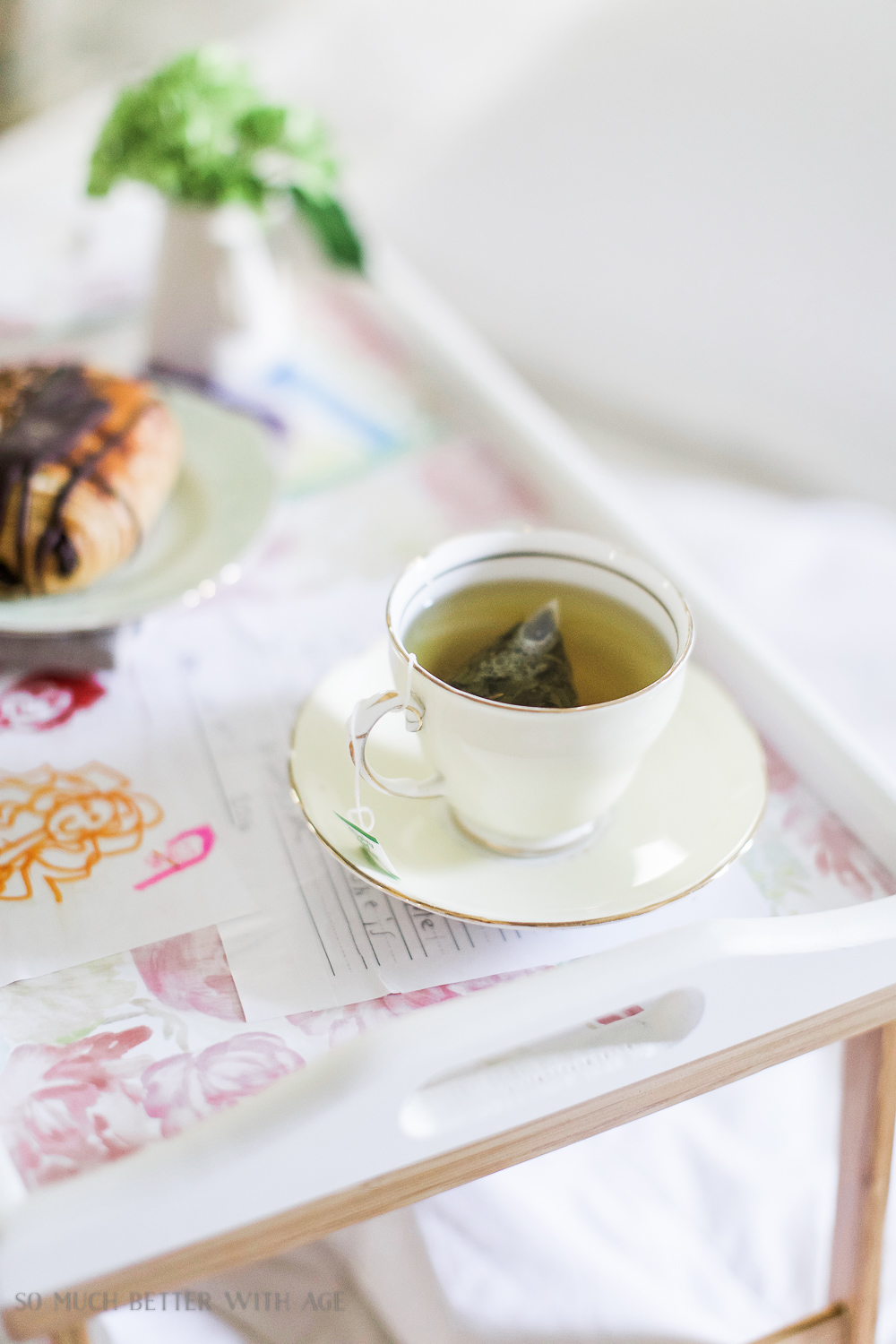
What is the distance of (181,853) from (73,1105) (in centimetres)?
11

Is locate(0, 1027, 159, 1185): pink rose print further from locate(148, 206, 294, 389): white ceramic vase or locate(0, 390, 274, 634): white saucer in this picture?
locate(148, 206, 294, 389): white ceramic vase

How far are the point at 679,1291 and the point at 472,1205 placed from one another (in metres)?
0.12

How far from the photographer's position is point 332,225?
71cm

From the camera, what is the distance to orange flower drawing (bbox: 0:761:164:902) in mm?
433

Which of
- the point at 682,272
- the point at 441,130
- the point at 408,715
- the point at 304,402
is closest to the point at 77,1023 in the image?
the point at 408,715

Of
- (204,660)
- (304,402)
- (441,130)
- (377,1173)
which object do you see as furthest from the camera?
(441,130)

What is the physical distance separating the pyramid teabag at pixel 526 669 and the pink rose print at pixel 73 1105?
178mm

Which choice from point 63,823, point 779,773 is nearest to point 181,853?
point 63,823

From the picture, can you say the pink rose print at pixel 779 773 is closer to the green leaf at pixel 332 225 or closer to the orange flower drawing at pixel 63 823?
the orange flower drawing at pixel 63 823

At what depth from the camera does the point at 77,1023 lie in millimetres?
383

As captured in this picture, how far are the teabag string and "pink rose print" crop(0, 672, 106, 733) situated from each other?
0.17m

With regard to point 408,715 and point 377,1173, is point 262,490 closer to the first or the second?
point 408,715

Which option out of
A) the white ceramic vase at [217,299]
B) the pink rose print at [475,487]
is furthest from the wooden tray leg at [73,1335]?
the white ceramic vase at [217,299]

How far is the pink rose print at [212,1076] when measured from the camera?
0.36 meters
